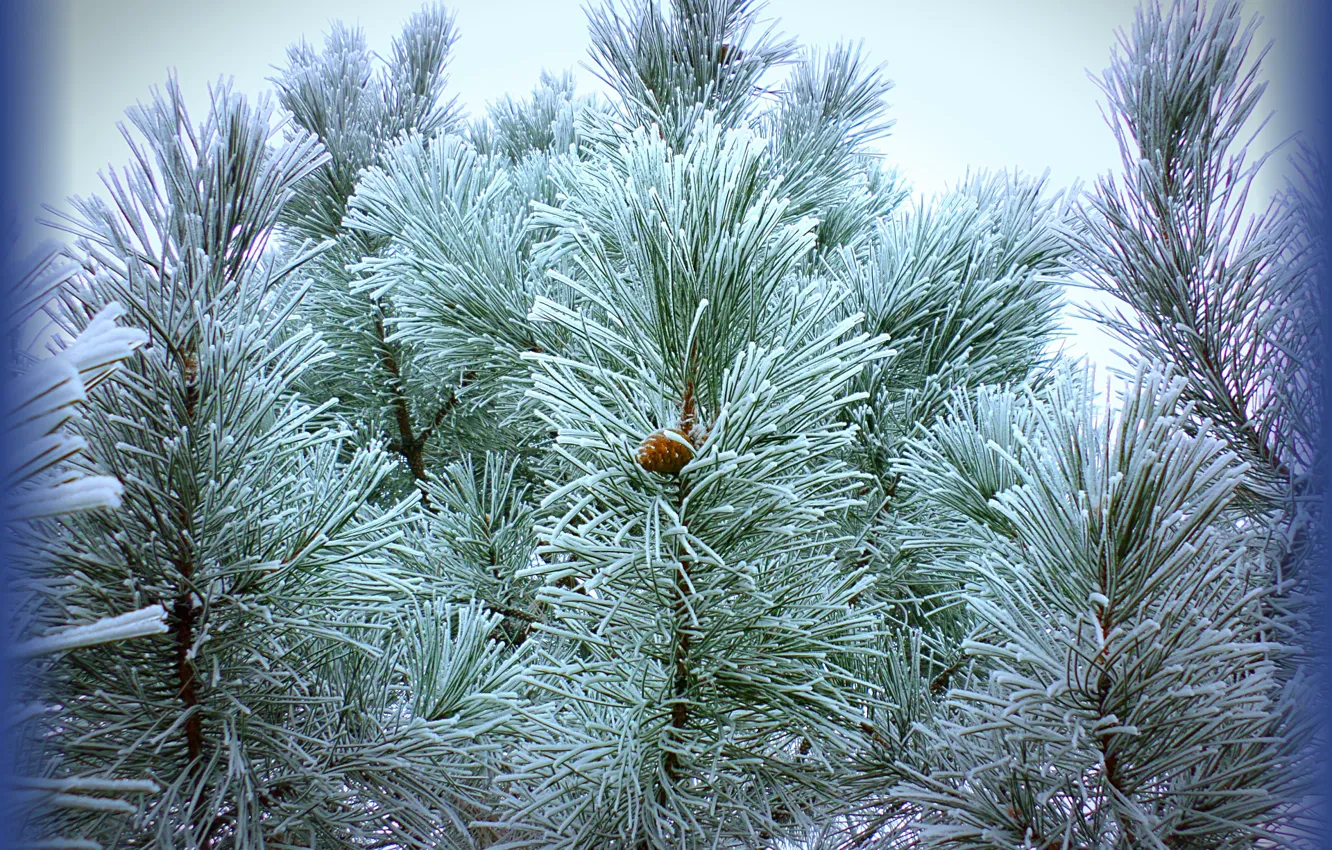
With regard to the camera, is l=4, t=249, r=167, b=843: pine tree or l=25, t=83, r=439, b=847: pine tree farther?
l=25, t=83, r=439, b=847: pine tree

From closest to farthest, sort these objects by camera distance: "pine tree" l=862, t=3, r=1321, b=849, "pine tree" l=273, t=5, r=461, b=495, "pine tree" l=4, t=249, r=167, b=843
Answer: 1. "pine tree" l=4, t=249, r=167, b=843
2. "pine tree" l=862, t=3, r=1321, b=849
3. "pine tree" l=273, t=5, r=461, b=495

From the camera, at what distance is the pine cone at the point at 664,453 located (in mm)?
295

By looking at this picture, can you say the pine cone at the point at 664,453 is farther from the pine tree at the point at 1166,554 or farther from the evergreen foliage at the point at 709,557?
the pine tree at the point at 1166,554

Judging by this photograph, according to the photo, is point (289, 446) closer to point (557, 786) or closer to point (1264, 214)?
point (557, 786)

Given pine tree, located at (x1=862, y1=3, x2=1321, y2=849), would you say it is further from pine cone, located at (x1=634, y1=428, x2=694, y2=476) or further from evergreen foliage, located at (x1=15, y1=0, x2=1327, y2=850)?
pine cone, located at (x1=634, y1=428, x2=694, y2=476)

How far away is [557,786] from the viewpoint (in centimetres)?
32

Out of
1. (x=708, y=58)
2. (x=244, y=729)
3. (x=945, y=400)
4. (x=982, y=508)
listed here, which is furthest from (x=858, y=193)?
(x=244, y=729)

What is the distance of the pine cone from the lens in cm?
30

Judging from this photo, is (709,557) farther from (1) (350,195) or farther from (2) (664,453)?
(1) (350,195)

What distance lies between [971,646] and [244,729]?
26 cm

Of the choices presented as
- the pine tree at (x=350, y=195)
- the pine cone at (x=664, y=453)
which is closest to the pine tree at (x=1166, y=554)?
the pine cone at (x=664, y=453)

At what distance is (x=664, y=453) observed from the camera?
0.30 metres

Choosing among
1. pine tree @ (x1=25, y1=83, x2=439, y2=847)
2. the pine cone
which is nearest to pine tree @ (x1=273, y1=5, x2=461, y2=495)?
pine tree @ (x1=25, y1=83, x2=439, y2=847)

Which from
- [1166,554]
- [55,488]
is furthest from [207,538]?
[1166,554]
